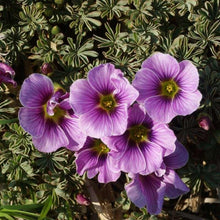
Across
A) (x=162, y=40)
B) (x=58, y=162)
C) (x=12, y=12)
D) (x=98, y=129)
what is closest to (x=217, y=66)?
(x=162, y=40)

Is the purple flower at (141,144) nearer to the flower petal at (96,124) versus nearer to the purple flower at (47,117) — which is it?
the flower petal at (96,124)

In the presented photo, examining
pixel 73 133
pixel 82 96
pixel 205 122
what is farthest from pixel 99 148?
pixel 205 122

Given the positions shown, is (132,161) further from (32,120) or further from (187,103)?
(32,120)

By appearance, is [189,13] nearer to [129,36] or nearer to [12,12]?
[129,36]

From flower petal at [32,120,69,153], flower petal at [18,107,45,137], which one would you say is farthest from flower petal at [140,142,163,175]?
flower petal at [18,107,45,137]

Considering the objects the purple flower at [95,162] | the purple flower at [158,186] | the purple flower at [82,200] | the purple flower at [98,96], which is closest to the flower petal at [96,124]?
the purple flower at [98,96]

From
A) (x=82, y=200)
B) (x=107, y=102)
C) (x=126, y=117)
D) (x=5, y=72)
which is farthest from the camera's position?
(x=82, y=200)
